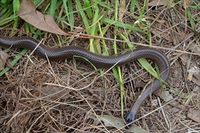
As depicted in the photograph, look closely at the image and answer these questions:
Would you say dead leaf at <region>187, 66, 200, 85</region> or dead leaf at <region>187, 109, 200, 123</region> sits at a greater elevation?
dead leaf at <region>187, 66, 200, 85</region>

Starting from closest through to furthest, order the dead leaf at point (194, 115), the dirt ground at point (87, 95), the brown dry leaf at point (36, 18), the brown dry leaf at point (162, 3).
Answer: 1. the dirt ground at point (87, 95)
2. the dead leaf at point (194, 115)
3. the brown dry leaf at point (36, 18)
4. the brown dry leaf at point (162, 3)

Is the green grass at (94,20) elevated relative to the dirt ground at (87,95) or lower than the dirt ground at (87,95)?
elevated

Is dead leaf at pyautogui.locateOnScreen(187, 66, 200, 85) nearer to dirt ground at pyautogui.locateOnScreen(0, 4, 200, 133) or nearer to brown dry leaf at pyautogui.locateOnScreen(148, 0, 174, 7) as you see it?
dirt ground at pyautogui.locateOnScreen(0, 4, 200, 133)

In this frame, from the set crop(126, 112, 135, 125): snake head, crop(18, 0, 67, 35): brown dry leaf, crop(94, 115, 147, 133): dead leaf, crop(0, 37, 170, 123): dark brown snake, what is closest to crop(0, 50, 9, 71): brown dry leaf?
crop(0, 37, 170, 123): dark brown snake

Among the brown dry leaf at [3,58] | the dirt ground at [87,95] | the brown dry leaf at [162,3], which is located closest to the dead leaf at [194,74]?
the dirt ground at [87,95]

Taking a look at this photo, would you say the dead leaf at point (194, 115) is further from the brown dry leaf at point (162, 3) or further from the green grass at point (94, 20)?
the brown dry leaf at point (162, 3)

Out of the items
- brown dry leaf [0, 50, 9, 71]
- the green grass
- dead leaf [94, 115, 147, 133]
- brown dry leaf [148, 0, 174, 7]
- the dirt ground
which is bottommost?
dead leaf [94, 115, 147, 133]

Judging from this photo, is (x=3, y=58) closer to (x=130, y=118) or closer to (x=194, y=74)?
(x=130, y=118)

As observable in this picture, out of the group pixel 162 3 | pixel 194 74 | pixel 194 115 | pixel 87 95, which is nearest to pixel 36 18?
pixel 87 95
